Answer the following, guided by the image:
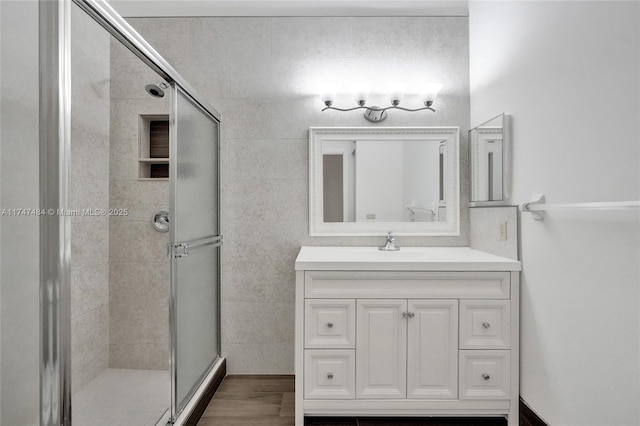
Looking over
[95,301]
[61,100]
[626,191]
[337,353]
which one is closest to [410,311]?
[337,353]

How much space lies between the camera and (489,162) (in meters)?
2.11

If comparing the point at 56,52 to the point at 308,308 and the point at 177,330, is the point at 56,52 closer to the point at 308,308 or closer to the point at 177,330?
the point at 177,330

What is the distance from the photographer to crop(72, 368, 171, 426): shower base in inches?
52.9

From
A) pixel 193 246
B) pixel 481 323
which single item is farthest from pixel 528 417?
pixel 193 246

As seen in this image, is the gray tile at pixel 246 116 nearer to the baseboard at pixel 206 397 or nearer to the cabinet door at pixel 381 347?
the cabinet door at pixel 381 347

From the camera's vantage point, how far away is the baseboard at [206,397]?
1.77 m

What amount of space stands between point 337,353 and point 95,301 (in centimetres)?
107

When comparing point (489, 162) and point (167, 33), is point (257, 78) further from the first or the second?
point (489, 162)

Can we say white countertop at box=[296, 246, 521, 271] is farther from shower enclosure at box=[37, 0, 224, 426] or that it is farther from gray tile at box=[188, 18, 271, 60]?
gray tile at box=[188, 18, 271, 60]

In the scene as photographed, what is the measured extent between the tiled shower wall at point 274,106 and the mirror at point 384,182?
0.27ft

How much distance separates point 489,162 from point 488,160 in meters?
0.02

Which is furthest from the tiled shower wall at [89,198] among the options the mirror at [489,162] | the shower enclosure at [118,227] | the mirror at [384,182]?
the mirror at [489,162]

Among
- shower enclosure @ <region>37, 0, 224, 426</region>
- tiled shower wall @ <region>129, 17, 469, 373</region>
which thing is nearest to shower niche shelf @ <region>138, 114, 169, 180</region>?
shower enclosure @ <region>37, 0, 224, 426</region>

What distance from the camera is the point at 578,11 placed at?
1.37 m
